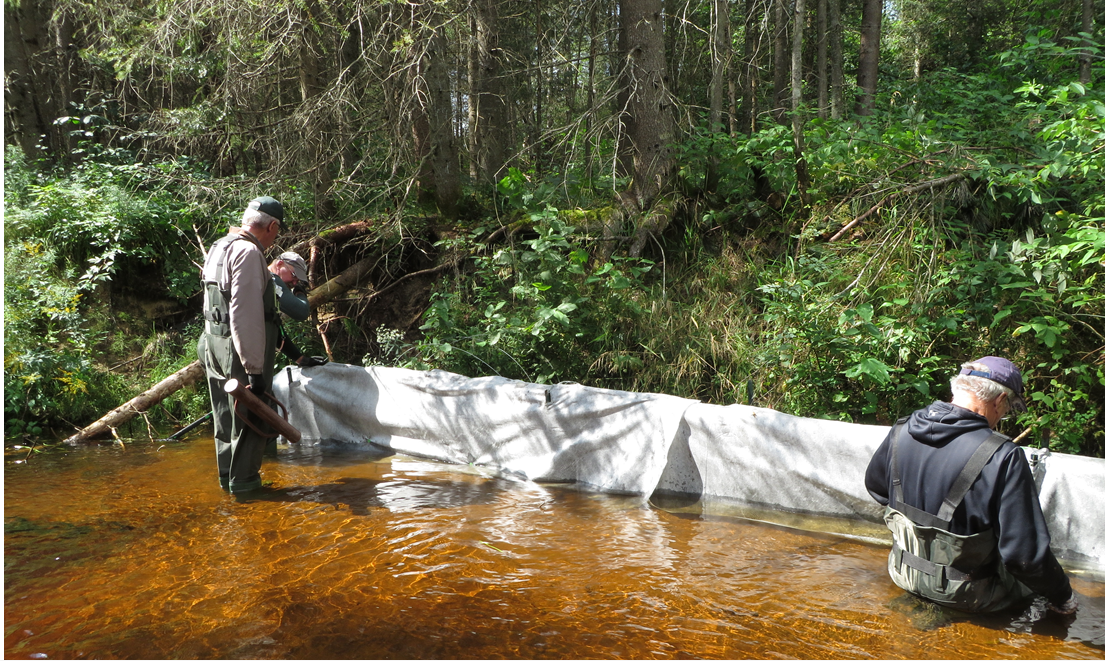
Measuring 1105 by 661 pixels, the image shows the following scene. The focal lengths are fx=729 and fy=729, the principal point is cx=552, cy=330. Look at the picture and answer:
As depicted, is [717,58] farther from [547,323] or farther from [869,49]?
[869,49]

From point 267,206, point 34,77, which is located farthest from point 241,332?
point 34,77

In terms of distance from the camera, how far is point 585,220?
747 centimetres

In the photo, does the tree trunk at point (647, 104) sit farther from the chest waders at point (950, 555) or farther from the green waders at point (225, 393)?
the chest waders at point (950, 555)

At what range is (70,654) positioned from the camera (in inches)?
121

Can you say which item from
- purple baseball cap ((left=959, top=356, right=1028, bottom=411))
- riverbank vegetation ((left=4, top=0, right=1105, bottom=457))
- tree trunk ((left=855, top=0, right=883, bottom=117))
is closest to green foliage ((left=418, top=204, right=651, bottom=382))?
riverbank vegetation ((left=4, top=0, right=1105, bottom=457))

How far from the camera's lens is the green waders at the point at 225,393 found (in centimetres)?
511

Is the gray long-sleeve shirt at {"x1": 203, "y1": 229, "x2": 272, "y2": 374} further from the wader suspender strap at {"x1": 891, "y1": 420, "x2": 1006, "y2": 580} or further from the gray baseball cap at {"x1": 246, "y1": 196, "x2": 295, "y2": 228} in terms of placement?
the wader suspender strap at {"x1": 891, "y1": 420, "x2": 1006, "y2": 580}

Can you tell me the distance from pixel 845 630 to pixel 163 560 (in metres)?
3.55

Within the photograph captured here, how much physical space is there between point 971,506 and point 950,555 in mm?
247

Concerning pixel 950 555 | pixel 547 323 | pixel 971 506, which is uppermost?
pixel 547 323

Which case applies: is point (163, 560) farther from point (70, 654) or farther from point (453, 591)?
point (453, 591)

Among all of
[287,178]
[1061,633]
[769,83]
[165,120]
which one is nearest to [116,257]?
[165,120]

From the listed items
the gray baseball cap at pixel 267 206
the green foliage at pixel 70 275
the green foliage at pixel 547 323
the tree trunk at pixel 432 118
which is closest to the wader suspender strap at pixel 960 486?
the green foliage at pixel 547 323

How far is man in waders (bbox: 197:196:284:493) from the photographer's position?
4988 millimetres
